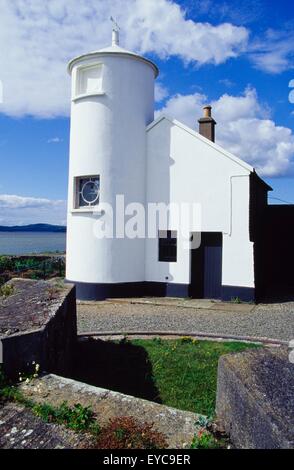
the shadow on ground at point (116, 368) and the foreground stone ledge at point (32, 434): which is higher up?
the foreground stone ledge at point (32, 434)

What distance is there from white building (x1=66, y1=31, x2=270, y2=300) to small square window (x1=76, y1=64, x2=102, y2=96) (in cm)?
4

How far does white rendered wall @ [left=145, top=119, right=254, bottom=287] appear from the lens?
13367 millimetres

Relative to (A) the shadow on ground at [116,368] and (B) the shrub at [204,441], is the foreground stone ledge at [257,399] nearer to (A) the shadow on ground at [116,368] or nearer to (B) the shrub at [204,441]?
(B) the shrub at [204,441]

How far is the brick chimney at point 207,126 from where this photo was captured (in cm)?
1595

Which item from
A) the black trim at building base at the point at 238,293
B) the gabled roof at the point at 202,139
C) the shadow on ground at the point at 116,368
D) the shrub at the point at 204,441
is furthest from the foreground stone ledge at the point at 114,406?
the gabled roof at the point at 202,139

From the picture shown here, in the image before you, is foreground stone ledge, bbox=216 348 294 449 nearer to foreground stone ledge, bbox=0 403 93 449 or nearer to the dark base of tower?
foreground stone ledge, bbox=0 403 93 449

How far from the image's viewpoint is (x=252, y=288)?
13.2 meters

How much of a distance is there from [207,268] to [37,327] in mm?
9948

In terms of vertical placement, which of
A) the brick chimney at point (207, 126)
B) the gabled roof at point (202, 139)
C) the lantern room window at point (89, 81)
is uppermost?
the lantern room window at point (89, 81)

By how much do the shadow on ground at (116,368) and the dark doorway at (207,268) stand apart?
6.38 m

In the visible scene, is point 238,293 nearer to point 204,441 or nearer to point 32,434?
point 204,441

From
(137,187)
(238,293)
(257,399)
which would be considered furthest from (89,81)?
(257,399)

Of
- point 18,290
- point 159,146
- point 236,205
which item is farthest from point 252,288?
point 18,290

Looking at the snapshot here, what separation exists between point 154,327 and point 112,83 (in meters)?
9.05
